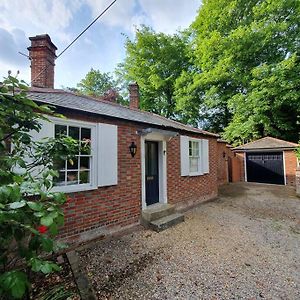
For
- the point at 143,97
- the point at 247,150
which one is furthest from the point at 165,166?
the point at 143,97

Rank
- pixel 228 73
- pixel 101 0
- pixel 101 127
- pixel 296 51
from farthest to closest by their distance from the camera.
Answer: pixel 228 73 → pixel 296 51 → pixel 101 127 → pixel 101 0

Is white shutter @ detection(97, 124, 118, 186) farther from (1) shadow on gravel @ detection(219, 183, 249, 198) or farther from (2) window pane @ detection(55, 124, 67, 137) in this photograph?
(1) shadow on gravel @ detection(219, 183, 249, 198)

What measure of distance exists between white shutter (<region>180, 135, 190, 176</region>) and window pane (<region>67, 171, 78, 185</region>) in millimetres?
4072

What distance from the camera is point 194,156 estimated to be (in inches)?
325

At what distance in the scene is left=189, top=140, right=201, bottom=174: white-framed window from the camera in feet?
26.7

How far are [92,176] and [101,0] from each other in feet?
13.6

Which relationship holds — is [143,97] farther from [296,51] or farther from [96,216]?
[96,216]

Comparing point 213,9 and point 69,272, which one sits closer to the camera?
point 69,272

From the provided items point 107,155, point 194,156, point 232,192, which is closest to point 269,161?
point 232,192

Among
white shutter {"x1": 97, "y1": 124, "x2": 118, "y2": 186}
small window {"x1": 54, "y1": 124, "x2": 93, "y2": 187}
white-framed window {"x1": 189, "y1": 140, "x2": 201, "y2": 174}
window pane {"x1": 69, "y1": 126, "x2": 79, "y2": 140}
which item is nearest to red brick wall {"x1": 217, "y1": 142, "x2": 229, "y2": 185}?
white-framed window {"x1": 189, "y1": 140, "x2": 201, "y2": 174}

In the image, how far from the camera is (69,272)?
10.1 ft

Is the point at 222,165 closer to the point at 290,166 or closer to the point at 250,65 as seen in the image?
the point at 290,166

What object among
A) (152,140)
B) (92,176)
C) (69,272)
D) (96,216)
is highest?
(152,140)

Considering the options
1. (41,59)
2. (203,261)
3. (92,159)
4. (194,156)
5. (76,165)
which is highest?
(41,59)
